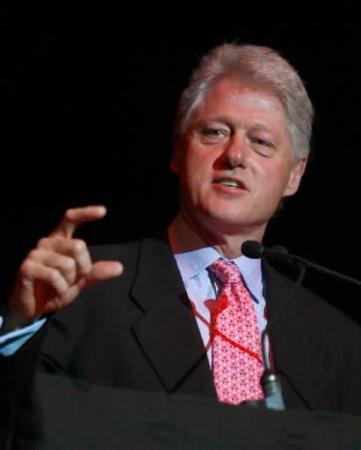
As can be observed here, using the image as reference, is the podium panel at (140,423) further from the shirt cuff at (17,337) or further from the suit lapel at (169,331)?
the suit lapel at (169,331)

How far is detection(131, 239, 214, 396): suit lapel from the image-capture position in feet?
5.59

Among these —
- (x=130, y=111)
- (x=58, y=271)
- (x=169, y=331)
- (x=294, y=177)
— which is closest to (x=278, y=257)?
(x=169, y=331)

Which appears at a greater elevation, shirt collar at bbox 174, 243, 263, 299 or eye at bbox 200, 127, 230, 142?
eye at bbox 200, 127, 230, 142

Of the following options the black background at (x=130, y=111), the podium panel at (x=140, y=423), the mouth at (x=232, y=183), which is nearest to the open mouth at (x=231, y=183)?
the mouth at (x=232, y=183)

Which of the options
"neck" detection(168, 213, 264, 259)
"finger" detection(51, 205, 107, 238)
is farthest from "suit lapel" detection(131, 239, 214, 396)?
"finger" detection(51, 205, 107, 238)

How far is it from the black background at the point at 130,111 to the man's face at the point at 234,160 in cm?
51

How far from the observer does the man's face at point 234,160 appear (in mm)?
1994

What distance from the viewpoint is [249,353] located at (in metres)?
1.84

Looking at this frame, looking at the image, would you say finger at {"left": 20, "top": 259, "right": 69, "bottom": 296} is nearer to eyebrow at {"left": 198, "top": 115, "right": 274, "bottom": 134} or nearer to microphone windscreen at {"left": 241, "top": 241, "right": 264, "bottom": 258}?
microphone windscreen at {"left": 241, "top": 241, "right": 264, "bottom": 258}

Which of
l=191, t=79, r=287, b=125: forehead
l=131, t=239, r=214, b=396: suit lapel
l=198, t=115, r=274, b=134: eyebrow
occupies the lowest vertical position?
l=131, t=239, r=214, b=396: suit lapel

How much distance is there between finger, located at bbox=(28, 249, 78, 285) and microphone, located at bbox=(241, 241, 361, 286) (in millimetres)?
384

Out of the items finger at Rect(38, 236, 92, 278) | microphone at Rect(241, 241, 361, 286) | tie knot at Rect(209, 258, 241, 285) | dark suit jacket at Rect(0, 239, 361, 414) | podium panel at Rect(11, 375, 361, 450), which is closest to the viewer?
podium panel at Rect(11, 375, 361, 450)

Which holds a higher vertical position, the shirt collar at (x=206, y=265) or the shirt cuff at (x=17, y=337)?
the shirt cuff at (x=17, y=337)

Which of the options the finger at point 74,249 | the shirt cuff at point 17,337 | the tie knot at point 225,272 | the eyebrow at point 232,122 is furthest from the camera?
the eyebrow at point 232,122
